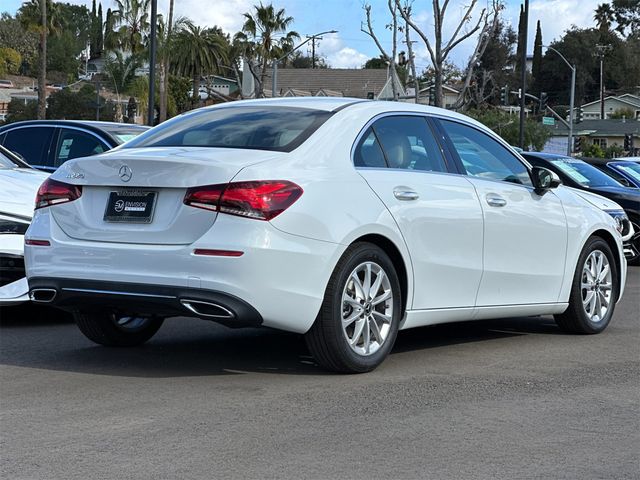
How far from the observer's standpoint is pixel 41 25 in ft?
192

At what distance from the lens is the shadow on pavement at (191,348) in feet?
22.7

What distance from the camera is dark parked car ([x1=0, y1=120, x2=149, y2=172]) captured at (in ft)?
39.7

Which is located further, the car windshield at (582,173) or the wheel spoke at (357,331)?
the car windshield at (582,173)

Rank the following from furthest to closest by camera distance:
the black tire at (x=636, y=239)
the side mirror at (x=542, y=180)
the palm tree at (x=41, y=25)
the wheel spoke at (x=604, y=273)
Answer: the palm tree at (x=41, y=25) → the black tire at (x=636, y=239) → the wheel spoke at (x=604, y=273) → the side mirror at (x=542, y=180)

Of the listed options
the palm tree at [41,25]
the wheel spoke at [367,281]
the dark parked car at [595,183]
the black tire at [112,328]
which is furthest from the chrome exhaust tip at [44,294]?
the palm tree at [41,25]

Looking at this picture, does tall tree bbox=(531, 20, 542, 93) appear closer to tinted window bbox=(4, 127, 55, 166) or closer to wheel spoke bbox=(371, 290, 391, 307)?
tinted window bbox=(4, 127, 55, 166)

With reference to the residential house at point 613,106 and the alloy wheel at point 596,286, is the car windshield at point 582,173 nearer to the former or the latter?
the alloy wheel at point 596,286

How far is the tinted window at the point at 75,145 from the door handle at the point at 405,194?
19.0ft

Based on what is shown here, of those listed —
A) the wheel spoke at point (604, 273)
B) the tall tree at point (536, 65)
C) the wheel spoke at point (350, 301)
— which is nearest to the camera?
the wheel spoke at point (350, 301)

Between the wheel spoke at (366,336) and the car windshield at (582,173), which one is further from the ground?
the car windshield at (582,173)

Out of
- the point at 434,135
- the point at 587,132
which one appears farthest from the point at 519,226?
the point at 587,132

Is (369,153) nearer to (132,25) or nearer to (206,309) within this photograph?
(206,309)

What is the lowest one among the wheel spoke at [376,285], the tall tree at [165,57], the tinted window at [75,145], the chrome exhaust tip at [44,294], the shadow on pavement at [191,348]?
the shadow on pavement at [191,348]

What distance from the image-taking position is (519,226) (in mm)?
7902
